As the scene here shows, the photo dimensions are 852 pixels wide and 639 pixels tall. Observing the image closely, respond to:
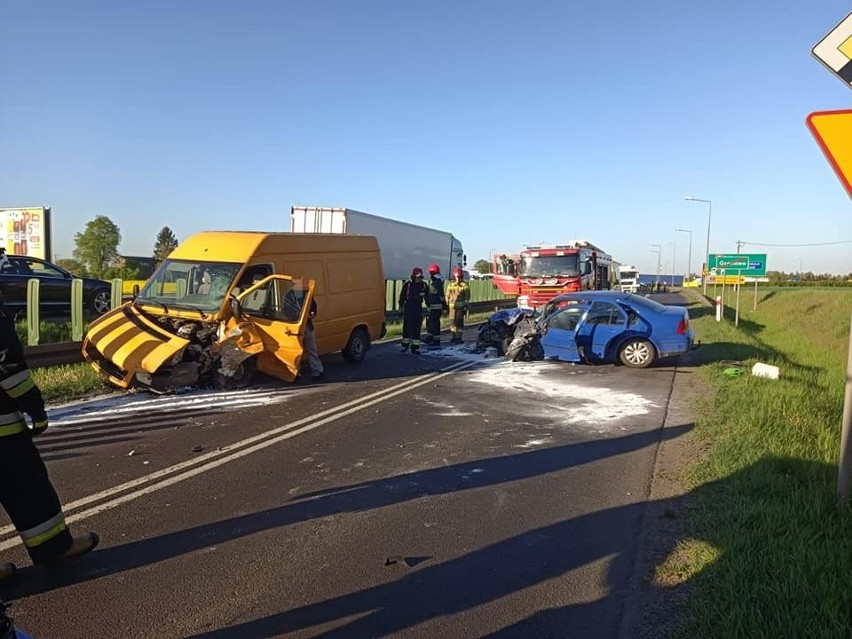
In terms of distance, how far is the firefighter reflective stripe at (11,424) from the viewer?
349 cm

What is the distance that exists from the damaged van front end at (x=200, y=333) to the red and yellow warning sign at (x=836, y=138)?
280 inches

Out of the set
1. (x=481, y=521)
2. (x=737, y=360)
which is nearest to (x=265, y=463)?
(x=481, y=521)

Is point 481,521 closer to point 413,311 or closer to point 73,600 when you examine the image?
point 73,600

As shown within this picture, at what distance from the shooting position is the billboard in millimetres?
22781

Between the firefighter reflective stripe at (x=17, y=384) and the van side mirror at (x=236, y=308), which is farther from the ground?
the van side mirror at (x=236, y=308)

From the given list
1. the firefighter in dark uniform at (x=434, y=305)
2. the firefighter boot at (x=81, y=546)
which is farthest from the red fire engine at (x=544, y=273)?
the firefighter boot at (x=81, y=546)

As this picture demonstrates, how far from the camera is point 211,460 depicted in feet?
19.1

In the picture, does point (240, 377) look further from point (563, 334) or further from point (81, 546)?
point (563, 334)

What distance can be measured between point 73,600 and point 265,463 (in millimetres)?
2424

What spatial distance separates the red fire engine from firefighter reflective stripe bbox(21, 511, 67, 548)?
59.3ft

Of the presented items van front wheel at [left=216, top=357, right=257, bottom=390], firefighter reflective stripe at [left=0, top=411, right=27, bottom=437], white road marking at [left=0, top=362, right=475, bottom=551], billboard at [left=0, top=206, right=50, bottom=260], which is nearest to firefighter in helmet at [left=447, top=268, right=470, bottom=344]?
white road marking at [left=0, top=362, right=475, bottom=551]

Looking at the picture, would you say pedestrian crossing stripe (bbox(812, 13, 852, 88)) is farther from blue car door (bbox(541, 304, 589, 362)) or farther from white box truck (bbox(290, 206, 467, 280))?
white box truck (bbox(290, 206, 467, 280))

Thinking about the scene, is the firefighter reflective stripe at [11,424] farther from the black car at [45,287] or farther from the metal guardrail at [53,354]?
the black car at [45,287]

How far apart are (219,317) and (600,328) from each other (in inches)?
279
